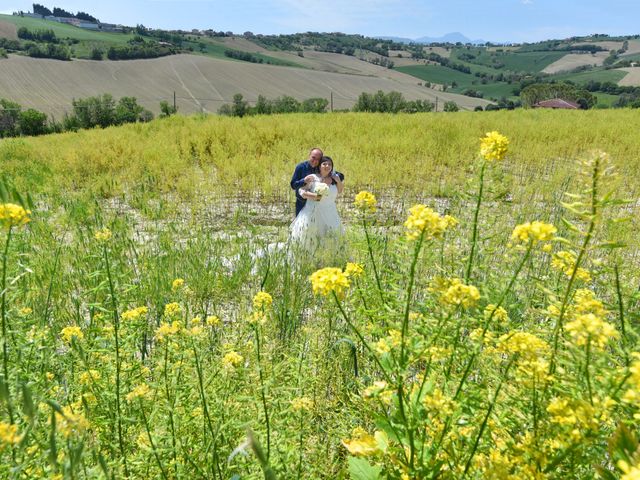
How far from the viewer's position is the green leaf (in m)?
1.38

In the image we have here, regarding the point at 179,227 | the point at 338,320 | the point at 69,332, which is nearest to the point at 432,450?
the point at 69,332

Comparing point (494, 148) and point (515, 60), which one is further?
point (515, 60)

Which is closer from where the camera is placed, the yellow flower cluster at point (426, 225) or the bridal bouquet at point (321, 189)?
the yellow flower cluster at point (426, 225)

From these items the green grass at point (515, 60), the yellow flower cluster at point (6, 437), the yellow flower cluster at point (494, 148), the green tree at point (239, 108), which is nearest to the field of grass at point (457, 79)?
the green grass at point (515, 60)

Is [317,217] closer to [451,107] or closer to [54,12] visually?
[451,107]

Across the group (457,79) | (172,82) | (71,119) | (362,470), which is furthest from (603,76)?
(362,470)

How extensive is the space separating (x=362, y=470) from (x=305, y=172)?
14.4 feet

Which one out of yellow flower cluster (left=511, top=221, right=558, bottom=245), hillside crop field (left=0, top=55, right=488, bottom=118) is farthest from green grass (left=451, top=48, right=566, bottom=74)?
yellow flower cluster (left=511, top=221, right=558, bottom=245)

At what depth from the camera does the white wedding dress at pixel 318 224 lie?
4.80 metres

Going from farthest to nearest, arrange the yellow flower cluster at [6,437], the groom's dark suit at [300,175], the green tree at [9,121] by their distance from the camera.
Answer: the green tree at [9,121], the groom's dark suit at [300,175], the yellow flower cluster at [6,437]

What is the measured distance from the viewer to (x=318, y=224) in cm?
494

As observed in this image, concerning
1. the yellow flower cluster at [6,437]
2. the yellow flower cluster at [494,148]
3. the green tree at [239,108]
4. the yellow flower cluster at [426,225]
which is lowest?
the yellow flower cluster at [6,437]

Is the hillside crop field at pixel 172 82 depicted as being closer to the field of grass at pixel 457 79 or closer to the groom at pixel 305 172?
the field of grass at pixel 457 79

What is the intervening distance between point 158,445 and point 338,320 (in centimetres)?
174
